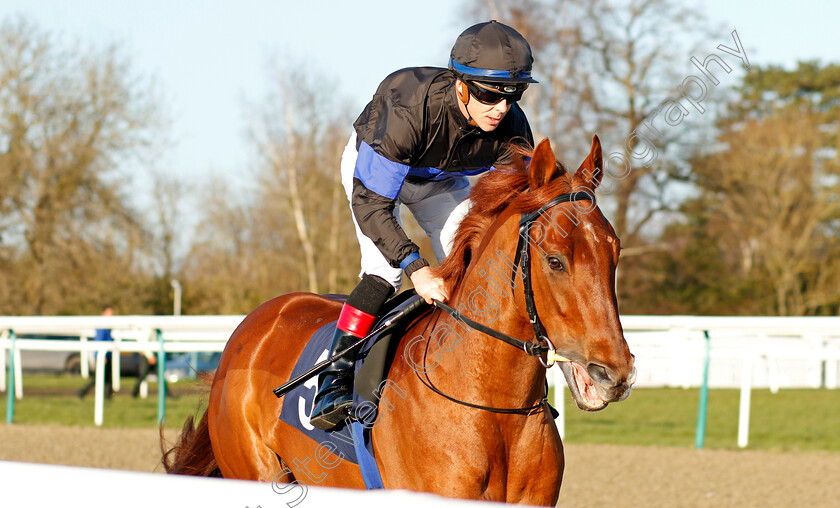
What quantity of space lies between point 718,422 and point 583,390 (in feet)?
31.7

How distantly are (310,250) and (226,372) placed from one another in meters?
21.0

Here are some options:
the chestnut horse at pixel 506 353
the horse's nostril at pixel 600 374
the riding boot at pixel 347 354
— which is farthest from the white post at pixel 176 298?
the horse's nostril at pixel 600 374

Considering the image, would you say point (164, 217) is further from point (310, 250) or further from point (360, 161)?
point (360, 161)

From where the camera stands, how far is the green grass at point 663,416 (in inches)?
379

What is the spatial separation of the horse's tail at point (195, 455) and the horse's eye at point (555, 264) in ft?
7.94

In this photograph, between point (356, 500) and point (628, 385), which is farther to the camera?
point (628, 385)

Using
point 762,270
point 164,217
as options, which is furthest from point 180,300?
point 762,270

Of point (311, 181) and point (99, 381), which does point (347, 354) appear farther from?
point (311, 181)

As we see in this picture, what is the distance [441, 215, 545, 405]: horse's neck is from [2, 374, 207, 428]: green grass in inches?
244

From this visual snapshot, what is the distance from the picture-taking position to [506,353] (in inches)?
107

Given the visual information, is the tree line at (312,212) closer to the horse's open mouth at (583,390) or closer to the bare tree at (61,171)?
the bare tree at (61,171)

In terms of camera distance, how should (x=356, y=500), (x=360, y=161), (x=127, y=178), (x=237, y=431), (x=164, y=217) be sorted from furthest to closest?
1. (x=164, y=217)
2. (x=127, y=178)
3. (x=237, y=431)
4. (x=360, y=161)
5. (x=356, y=500)

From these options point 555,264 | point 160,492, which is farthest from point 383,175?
point 160,492

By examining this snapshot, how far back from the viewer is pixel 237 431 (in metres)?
3.86
